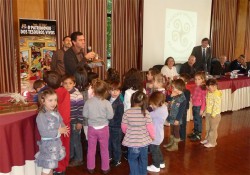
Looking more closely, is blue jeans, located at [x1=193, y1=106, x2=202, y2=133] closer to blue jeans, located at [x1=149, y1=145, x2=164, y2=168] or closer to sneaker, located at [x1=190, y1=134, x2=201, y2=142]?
sneaker, located at [x1=190, y1=134, x2=201, y2=142]

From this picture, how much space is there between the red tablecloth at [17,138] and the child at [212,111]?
263 centimetres

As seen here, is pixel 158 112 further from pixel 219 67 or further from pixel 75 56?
pixel 219 67

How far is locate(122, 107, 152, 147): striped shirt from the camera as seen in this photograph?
2949 millimetres

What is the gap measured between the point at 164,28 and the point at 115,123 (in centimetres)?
502

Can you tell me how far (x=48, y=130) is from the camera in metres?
2.69

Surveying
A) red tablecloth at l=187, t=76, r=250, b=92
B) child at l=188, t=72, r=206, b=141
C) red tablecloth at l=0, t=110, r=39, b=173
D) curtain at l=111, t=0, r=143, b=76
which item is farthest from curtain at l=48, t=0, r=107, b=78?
red tablecloth at l=0, t=110, r=39, b=173

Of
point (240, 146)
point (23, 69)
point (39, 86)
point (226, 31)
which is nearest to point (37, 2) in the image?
point (23, 69)

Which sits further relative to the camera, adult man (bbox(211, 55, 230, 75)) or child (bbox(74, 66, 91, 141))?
adult man (bbox(211, 55, 230, 75))

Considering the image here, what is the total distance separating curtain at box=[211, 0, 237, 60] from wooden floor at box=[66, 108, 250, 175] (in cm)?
494

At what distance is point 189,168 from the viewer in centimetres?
370

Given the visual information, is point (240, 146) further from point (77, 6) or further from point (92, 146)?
point (77, 6)

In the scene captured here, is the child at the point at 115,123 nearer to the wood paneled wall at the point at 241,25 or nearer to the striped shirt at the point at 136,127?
the striped shirt at the point at 136,127

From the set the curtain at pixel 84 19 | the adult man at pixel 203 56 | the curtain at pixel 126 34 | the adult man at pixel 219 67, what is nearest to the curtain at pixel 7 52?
the curtain at pixel 84 19

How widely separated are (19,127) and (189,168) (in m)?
2.18
